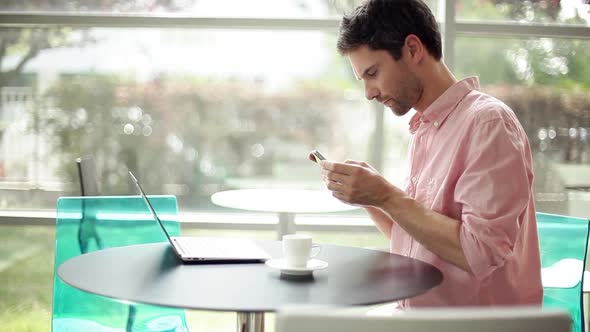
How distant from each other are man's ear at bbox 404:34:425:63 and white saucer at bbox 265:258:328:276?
0.61 metres

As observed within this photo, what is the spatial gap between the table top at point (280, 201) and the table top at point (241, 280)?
1.06 meters

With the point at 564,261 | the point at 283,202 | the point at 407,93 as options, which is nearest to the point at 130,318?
the point at 283,202

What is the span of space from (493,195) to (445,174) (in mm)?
197

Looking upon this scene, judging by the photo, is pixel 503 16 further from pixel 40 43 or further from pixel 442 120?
pixel 40 43

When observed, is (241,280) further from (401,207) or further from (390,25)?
(390,25)

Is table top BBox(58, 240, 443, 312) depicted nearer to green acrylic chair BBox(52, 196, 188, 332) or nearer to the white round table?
green acrylic chair BBox(52, 196, 188, 332)

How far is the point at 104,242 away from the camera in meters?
2.62

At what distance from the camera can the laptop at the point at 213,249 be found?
1.86 metres

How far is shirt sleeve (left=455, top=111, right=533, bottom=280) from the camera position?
172 cm

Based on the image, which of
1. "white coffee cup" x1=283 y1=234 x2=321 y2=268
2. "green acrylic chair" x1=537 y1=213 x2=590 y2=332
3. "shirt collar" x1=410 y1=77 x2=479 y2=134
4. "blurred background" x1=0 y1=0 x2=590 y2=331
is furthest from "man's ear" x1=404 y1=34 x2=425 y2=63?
"blurred background" x1=0 y1=0 x2=590 y2=331

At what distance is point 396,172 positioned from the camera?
4078 mm

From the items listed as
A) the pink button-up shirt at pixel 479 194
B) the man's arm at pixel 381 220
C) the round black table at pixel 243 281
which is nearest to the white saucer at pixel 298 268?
the round black table at pixel 243 281

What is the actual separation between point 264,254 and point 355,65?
0.58 metres

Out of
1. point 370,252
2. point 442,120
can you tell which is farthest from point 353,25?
point 370,252
